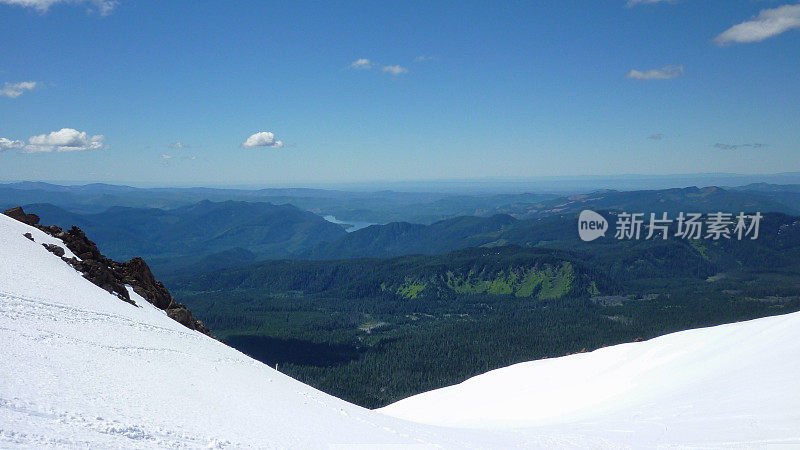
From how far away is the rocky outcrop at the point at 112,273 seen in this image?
28828mm

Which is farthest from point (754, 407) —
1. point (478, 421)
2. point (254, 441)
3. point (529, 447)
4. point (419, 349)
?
point (419, 349)

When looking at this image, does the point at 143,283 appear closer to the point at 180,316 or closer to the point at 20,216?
the point at 180,316

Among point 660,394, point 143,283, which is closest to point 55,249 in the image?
point 143,283

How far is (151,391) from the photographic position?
13.1m

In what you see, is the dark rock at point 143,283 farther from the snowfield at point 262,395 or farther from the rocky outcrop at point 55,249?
the rocky outcrop at point 55,249

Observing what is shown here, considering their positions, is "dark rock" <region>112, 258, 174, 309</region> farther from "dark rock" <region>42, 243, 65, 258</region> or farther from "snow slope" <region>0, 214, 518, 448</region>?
"snow slope" <region>0, 214, 518, 448</region>

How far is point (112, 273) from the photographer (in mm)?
32625

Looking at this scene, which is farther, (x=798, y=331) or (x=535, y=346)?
(x=535, y=346)

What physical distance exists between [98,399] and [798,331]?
39.5 m

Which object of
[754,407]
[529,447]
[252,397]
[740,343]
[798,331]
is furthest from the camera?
[740,343]

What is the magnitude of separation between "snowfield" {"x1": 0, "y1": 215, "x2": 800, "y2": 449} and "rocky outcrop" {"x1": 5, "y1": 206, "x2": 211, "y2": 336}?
49.4 inches

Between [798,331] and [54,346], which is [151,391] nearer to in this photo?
[54,346]

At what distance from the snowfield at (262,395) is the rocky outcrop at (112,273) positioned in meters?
1.26

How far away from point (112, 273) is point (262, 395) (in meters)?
23.6
